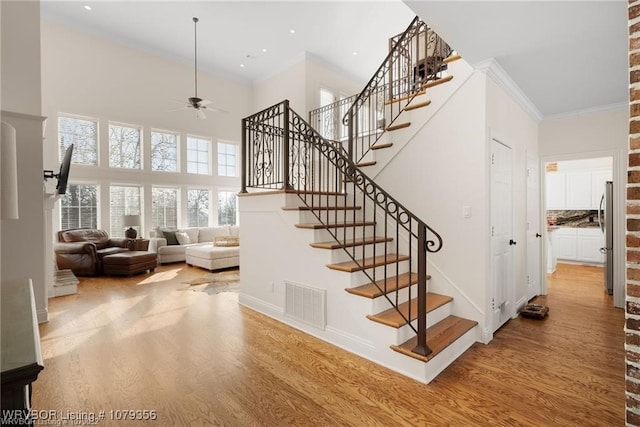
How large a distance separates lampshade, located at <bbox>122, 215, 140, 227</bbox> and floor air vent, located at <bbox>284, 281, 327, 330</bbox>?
5605 millimetres

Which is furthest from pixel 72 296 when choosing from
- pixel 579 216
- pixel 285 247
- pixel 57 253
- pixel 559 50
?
pixel 579 216

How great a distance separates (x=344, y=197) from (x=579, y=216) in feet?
21.9

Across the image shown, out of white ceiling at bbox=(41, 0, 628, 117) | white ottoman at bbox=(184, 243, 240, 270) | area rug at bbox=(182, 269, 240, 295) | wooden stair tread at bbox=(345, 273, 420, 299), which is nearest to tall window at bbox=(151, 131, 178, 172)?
white ceiling at bbox=(41, 0, 628, 117)

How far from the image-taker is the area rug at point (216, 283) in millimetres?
5121

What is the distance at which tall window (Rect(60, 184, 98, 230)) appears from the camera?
712 centimetres

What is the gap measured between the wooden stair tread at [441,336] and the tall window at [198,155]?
826cm

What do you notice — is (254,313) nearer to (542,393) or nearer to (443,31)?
(542,393)

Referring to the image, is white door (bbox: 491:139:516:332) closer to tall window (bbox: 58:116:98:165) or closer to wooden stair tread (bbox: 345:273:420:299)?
wooden stair tread (bbox: 345:273:420:299)

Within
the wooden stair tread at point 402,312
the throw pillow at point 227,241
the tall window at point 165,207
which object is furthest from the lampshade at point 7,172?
the tall window at point 165,207

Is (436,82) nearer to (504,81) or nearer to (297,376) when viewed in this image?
(504,81)

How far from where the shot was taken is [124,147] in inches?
312

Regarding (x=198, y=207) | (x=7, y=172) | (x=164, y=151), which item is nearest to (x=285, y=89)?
(x=164, y=151)

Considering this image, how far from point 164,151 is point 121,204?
185 centimetres

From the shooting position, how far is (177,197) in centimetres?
887
